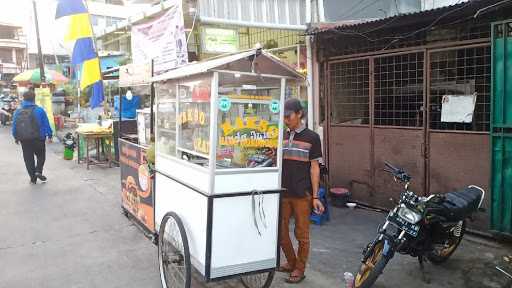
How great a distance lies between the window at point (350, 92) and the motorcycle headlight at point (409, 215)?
9.93 feet

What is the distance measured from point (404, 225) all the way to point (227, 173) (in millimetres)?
1635

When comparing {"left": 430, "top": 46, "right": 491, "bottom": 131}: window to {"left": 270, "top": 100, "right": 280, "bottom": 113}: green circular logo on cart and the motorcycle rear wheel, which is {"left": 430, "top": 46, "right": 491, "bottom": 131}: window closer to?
the motorcycle rear wheel

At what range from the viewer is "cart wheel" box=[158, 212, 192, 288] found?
360cm

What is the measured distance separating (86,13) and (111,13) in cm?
2925

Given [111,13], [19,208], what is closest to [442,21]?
[19,208]

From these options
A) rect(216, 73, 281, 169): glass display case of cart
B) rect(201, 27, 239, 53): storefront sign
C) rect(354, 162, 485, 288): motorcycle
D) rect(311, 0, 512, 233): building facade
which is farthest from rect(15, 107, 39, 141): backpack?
rect(354, 162, 485, 288): motorcycle

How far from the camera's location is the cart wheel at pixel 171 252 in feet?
11.8

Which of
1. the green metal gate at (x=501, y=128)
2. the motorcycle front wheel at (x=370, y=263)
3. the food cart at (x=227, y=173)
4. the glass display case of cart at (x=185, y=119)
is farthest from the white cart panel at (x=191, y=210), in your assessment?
the green metal gate at (x=501, y=128)

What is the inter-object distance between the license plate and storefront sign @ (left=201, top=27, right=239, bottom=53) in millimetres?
3739

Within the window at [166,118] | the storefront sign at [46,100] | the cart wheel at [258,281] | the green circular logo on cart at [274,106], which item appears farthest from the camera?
the storefront sign at [46,100]

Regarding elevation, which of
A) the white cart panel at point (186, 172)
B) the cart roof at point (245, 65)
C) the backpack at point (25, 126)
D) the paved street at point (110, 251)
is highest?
the cart roof at point (245, 65)

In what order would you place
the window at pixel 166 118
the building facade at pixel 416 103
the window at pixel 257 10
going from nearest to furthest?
the window at pixel 166 118, the building facade at pixel 416 103, the window at pixel 257 10

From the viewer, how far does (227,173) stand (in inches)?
129

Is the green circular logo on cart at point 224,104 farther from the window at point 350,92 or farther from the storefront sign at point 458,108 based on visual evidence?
the window at point 350,92
